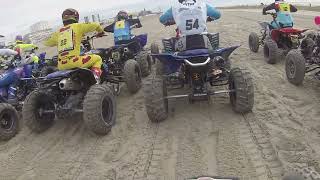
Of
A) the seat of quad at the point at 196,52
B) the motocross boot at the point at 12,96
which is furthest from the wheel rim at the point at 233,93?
the motocross boot at the point at 12,96

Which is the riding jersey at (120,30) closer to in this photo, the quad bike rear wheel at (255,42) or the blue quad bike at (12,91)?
the blue quad bike at (12,91)

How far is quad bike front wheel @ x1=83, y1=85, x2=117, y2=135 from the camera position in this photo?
19.9 feet

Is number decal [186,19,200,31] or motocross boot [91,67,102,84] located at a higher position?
number decal [186,19,200,31]

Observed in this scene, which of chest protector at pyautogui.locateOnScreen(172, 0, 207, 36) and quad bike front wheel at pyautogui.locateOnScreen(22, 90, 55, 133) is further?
chest protector at pyautogui.locateOnScreen(172, 0, 207, 36)

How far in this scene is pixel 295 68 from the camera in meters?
7.69

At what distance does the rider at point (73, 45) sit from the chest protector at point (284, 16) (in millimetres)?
5371

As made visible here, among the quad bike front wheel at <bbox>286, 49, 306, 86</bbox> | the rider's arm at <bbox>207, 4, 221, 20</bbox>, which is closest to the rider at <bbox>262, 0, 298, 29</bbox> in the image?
the quad bike front wheel at <bbox>286, 49, 306, 86</bbox>

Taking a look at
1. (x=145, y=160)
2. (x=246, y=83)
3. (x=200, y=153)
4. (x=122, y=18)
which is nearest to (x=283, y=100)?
(x=246, y=83)

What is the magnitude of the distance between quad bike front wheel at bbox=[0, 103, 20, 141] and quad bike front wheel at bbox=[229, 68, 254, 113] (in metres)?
3.62

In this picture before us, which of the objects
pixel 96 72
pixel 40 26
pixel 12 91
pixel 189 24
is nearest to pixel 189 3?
pixel 189 24

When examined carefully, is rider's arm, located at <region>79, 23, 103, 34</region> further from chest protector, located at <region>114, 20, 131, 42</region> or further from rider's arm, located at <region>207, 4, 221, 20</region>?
chest protector, located at <region>114, 20, 131, 42</region>

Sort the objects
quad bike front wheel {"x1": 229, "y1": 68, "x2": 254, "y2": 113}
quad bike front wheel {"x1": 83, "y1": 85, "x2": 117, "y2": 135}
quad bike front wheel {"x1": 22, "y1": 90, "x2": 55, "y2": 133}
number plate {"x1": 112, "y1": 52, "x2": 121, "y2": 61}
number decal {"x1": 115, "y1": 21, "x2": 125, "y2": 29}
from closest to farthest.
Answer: quad bike front wheel {"x1": 83, "y1": 85, "x2": 117, "y2": 135}, quad bike front wheel {"x1": 229, "y1": 68, "x2": 254, "y2": 113}, quad bike front wheel {"x1": 22, "y1": 90, "x2": 55, "y2": 133}, number plate {"x1": 112, "y1": 52, "x2": 121, "y2": 61}, number decal {"x1": 115, "y1": 21, "x2": 125, "y2": 29}

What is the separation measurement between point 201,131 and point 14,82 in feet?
12.9

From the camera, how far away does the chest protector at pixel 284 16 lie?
410 inches
